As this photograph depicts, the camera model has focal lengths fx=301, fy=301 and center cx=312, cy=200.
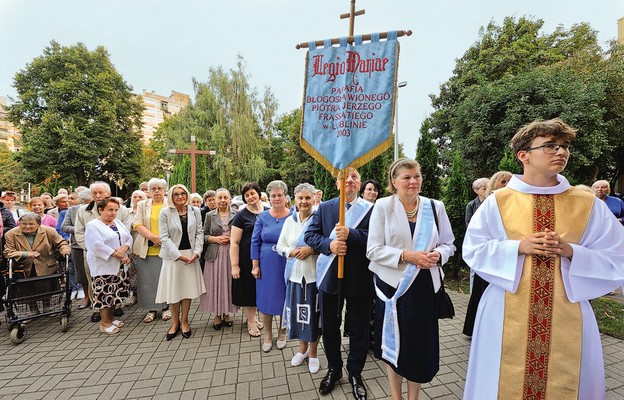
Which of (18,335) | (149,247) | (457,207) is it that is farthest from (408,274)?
(457,207)

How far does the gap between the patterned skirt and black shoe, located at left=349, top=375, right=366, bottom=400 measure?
358cm

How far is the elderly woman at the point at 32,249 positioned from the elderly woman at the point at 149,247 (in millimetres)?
1123

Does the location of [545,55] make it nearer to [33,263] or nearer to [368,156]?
[368,156]

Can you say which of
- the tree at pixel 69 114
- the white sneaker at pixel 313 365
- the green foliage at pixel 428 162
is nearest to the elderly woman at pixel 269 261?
the white sneaker at pixel 313 365

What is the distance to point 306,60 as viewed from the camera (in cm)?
295

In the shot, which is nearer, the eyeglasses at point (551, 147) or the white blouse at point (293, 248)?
the eyeglasses at point (551, 147)

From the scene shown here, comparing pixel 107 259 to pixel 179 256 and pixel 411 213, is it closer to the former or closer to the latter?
pixel 179 256

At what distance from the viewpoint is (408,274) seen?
7.43 ft

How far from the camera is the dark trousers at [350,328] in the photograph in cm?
279

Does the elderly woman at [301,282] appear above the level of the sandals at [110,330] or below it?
above

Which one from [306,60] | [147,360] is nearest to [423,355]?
[306,60]

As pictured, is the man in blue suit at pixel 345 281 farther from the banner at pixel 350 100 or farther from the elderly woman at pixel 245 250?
the elderly woman at pixel 245 250

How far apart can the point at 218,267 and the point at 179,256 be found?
1.95 ft

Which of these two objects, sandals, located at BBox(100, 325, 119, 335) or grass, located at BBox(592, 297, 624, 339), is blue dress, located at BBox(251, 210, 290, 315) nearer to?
sandals, located at BBox(100, 325, 119, 335)
